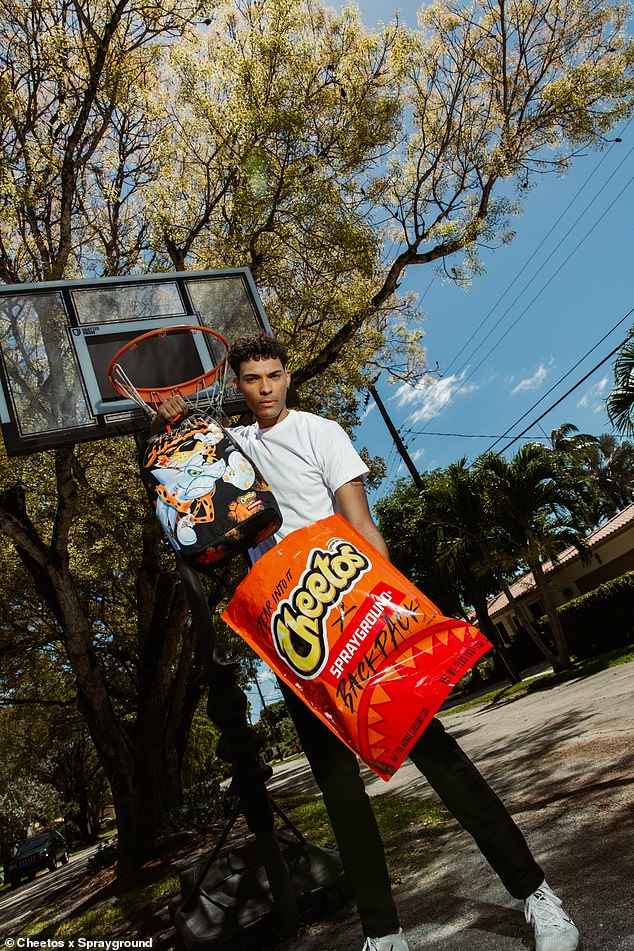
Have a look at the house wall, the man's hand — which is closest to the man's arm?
the man's hand

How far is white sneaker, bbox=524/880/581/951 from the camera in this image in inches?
68.9

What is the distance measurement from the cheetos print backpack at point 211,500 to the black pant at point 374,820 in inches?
23.6

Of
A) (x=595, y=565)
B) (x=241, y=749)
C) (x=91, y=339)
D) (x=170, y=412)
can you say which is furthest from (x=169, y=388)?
(x=595, y=565)

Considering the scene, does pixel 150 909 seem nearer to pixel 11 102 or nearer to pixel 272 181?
pixel 272 181

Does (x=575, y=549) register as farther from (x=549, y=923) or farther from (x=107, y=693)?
(x=549, y=923)

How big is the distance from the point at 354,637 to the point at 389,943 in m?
1.00

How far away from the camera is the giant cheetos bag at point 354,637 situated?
6.04 feet

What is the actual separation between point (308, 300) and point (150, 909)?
810 cm

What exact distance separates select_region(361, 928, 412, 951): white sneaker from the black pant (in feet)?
0.07

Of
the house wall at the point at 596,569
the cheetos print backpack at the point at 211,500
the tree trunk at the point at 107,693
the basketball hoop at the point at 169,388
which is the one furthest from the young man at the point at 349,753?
the house wall at the point at 596,569

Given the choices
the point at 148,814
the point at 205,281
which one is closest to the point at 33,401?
the point at 205,281

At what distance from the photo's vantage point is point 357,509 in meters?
2.32

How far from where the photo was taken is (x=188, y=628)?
13305 mm

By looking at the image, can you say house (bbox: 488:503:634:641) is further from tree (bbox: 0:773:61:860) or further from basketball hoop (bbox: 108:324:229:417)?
tree (bbox: 0:773:61:860)
